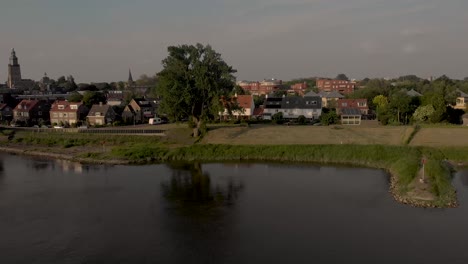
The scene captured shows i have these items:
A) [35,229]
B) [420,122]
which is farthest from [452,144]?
[35,229]

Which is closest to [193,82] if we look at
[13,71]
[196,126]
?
[196,126]

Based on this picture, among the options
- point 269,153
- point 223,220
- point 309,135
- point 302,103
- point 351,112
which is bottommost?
point 223,220

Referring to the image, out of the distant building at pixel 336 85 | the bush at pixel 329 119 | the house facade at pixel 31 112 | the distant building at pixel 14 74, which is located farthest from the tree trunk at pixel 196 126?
the distant building at pixel 14 74

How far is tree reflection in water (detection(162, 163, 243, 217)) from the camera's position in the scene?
Result: 21.4 meters

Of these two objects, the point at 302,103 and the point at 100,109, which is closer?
the point at 100,109

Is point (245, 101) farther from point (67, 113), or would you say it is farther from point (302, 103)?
point (67, 113)

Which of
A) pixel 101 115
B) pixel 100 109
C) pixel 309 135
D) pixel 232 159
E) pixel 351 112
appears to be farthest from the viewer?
pixel 100 109

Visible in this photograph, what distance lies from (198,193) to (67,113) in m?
39.2

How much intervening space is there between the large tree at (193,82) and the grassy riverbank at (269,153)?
3179 millimetres

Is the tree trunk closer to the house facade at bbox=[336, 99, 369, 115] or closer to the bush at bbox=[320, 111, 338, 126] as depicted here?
the bush at bbox=[320, 111, 338, 126]

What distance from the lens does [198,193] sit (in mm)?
24375

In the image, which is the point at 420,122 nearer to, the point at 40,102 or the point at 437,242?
the point at 437,242

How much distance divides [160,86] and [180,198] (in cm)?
1869

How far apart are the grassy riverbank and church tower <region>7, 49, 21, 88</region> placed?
103587 millimetres
